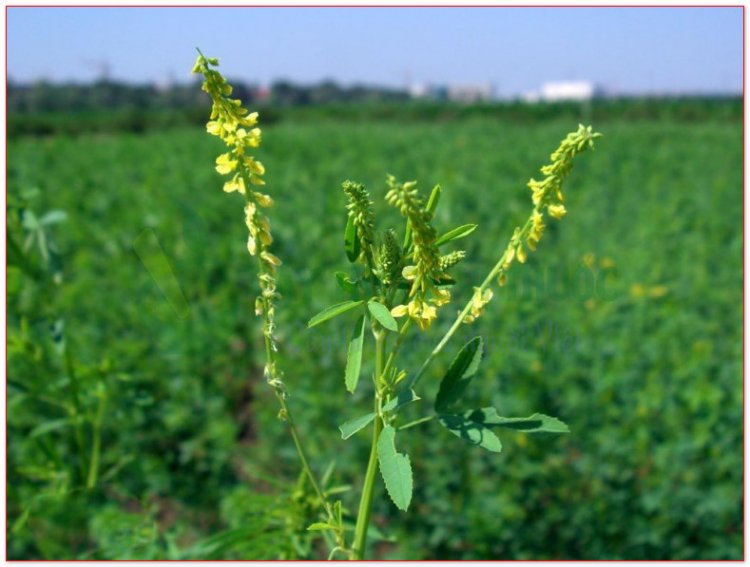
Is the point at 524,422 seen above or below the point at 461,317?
below

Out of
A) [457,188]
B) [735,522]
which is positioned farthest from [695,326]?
[457,188]

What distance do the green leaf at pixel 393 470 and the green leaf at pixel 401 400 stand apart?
2 cm

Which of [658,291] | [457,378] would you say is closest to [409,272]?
[457,378]

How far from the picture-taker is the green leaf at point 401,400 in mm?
739

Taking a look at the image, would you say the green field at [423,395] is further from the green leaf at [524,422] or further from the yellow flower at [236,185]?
the yellow flower at [236,185]

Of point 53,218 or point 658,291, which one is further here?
point 658,291

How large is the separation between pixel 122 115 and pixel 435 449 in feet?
106

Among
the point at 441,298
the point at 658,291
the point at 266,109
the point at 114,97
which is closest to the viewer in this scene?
the point at 441,298

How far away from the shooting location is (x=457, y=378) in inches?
34.7

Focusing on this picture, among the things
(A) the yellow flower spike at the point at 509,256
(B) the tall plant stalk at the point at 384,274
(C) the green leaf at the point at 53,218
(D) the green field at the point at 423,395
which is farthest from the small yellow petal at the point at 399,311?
(C) the green leaf at the point at 53,218

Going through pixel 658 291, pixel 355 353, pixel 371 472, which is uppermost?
pixel 355 353

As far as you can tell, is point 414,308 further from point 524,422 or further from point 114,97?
point 114,97

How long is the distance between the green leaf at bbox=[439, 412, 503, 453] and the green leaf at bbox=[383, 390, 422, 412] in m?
0.08

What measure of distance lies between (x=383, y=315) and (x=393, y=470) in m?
0.17
